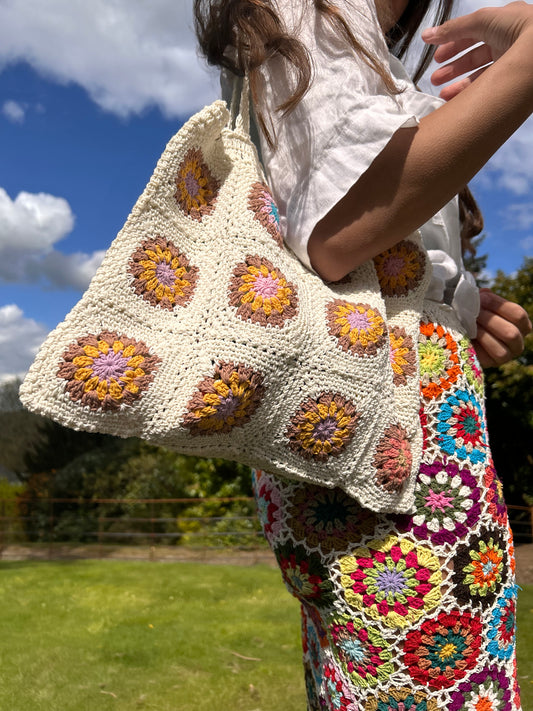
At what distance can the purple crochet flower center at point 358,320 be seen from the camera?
2.74 feet

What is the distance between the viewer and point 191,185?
0.85m

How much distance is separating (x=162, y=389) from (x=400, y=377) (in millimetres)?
341

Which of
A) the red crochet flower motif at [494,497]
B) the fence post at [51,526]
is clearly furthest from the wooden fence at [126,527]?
the red crochet flower motif at [494,497]

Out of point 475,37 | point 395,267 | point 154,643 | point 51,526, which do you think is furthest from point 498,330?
point 51,526

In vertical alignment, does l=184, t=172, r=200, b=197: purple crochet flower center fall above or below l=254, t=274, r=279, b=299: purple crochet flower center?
above

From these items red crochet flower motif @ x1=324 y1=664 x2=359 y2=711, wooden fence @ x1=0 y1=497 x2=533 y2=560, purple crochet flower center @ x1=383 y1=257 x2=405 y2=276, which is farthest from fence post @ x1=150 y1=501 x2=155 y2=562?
purple crochet flower center @ x1=383 y1=257 x2=405 y2=276

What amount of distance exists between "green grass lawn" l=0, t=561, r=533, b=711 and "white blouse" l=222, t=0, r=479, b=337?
3.40 m

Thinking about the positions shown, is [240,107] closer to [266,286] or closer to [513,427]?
[266,286]

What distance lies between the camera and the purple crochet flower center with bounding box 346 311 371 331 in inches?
32.9

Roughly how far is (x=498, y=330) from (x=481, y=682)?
55 cm

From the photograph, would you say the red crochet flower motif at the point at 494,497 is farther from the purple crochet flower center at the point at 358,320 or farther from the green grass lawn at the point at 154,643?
the green grass lawn at the point at 154,643

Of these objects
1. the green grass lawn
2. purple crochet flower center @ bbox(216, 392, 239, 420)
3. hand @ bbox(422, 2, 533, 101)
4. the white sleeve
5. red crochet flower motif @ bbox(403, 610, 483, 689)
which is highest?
hand @ bbox(422, 2, 533, 101)

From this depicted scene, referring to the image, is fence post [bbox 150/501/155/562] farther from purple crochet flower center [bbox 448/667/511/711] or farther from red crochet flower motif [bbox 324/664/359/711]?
purple crochet flower center [bbox 448/667/511/711]

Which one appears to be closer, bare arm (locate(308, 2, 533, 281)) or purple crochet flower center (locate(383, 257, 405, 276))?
bare arm (locate(308, 2, 533, 281))
